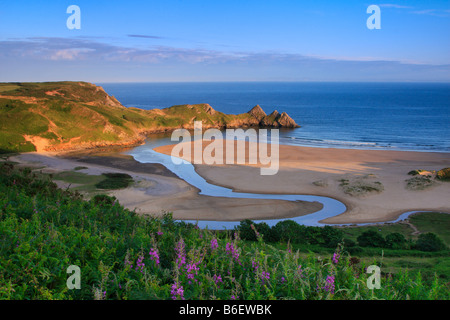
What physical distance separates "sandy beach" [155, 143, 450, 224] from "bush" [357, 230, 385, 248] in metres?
5.91

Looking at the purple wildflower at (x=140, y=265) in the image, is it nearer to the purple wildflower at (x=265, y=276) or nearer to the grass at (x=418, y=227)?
the purple wildflower at (x=265, y=276)

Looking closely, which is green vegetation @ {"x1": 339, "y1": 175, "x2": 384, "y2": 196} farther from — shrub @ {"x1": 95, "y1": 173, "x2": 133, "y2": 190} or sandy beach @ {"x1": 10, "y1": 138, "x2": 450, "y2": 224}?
shrub @ {"x1": 95, "y1": 173, "x2": 133, "y2": 190}

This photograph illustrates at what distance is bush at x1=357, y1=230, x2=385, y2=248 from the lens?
21906mm

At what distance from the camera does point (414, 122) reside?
10238cm

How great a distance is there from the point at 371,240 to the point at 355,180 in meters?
19.4

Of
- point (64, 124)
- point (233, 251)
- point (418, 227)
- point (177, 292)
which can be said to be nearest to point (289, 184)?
point (418, 227)

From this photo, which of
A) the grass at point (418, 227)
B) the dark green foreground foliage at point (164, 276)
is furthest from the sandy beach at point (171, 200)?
the dark green foreground foliage at point (164, 276)

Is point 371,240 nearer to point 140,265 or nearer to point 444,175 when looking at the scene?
point 140,265

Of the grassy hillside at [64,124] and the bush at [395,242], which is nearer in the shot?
the bush at [395,242]

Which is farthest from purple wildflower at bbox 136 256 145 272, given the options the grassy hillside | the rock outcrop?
the rock outcrop

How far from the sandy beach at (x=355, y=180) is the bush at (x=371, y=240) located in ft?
19.4

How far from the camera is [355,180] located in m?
40.4

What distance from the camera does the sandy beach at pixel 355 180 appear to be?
32.3 m

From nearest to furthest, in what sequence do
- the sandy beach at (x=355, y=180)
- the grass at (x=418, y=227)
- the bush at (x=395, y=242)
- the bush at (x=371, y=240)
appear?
the bush at (x=395, y=242) → the bush at (x=371, y=240) → the grass at (x=418, y=227) → the sandy beach at (x=355, y=180)
